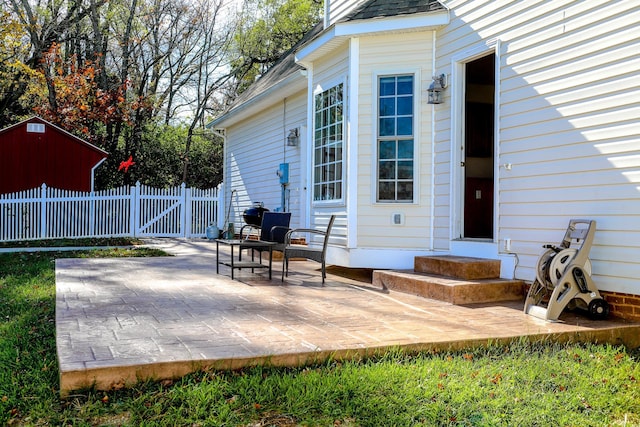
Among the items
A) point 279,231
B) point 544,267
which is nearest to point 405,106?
point 279,231

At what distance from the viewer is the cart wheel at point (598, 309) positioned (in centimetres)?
465

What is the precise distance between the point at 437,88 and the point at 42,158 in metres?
11.1

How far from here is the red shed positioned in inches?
541

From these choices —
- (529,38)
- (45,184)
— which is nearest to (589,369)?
(529,38)

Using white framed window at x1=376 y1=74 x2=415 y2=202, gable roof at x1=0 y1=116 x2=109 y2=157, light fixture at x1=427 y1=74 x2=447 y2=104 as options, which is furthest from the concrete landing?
gable roof at x1=0 y1=116 x2=109 y2=157

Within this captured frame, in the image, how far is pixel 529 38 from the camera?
5645 mm

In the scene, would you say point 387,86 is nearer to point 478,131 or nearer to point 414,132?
point 414,132

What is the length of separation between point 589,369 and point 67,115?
719 inches

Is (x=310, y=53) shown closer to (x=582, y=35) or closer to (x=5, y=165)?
(x=582, y=35)

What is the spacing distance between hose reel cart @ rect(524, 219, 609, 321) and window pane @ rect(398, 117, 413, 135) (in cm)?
259

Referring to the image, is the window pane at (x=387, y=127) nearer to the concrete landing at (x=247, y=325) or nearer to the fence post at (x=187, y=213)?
the concrete landing at (x=247, y=325)

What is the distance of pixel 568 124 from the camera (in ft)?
17.0

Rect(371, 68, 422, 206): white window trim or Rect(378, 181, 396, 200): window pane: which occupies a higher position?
Rect(371, 68, 422, 206): white window trim

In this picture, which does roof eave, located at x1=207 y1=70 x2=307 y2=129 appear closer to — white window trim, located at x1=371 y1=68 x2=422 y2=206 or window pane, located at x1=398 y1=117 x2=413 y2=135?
white window trim, located at x1=371 y1=68 x2=422 y2=206
